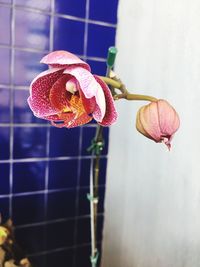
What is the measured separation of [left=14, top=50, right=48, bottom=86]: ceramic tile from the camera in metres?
1.00

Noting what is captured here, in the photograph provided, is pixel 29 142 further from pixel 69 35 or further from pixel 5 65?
pixel 69 35

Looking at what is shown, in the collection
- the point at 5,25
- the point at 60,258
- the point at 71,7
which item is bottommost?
the point at 60,258

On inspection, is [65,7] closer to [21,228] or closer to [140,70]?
[140,70]

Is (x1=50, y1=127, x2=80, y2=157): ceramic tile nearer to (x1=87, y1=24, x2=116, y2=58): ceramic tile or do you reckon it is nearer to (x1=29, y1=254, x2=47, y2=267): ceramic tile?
(x1=87, y1=24, x2=116, y2=58): ceramic tile

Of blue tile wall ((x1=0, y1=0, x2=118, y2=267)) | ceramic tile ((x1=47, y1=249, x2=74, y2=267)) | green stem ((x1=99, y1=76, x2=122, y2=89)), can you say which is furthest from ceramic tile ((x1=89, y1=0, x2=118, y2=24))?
ceramic tile ((x1=47, y1=249, x2=74, y2=267))

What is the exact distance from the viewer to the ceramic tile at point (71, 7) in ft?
3.38

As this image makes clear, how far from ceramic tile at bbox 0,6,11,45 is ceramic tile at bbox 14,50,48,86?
53mm

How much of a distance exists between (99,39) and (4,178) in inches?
25.8

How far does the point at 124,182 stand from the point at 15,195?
1.41 feet

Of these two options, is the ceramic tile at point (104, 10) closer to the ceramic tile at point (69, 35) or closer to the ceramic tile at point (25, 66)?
the ceramic tile at point (69, 35)

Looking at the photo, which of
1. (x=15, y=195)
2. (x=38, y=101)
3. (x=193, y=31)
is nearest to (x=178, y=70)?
(x=193, y=31)

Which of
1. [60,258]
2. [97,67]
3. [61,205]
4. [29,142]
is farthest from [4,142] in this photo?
[60,258]

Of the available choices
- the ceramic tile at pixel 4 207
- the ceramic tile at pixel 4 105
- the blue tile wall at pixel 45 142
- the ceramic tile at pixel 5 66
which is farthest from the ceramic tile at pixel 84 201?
the ceramic tile at pixel 5 66

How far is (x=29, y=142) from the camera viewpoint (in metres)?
1.06
